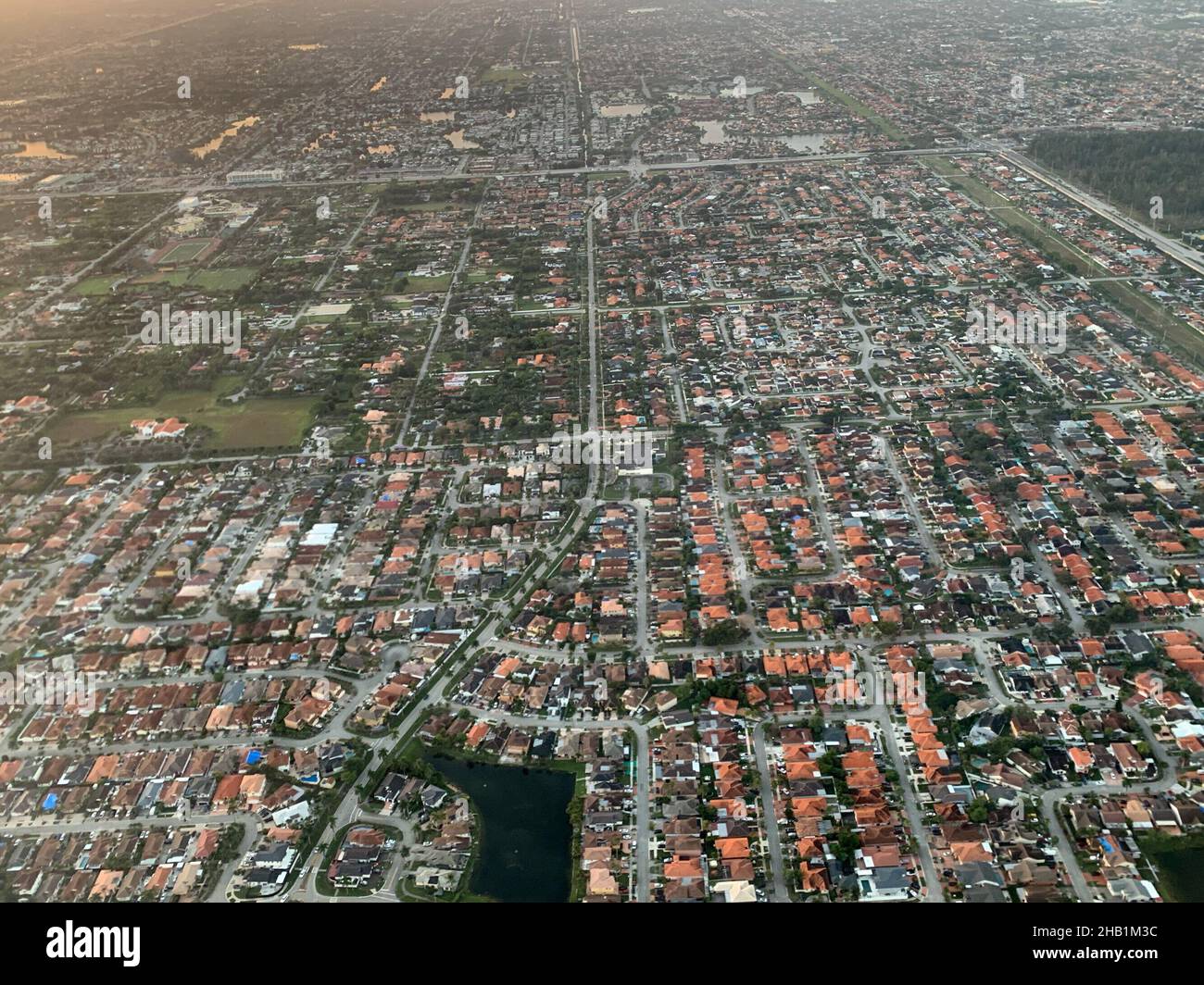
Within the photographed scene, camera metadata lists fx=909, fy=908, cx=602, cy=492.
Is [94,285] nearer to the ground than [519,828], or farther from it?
farther from it

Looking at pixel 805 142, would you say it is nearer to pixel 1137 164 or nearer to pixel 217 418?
pixel 1137 164

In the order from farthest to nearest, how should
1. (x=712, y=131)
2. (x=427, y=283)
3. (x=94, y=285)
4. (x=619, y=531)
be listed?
(x=712, y=131) < (x=94, y=285) < (x=427, y=283) < (x=619, y=531)

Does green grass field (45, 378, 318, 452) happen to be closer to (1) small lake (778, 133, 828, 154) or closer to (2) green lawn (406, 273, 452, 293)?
(2) green lawn (406, 273, 452, 293)

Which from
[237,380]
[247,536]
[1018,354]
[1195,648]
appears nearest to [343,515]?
[247,536]

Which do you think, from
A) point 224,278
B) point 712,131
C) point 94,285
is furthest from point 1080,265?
point 94,285

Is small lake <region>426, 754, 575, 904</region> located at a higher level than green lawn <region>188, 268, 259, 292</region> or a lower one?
lower

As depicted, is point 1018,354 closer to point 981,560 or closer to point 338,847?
point 981,560

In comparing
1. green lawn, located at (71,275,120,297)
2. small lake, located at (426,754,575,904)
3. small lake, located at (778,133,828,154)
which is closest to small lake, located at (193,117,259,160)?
green lawn, located at (71,275,120,297)

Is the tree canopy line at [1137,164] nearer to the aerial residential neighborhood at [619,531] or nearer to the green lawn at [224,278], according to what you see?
the aerial residential neighborhood at [619,531]
